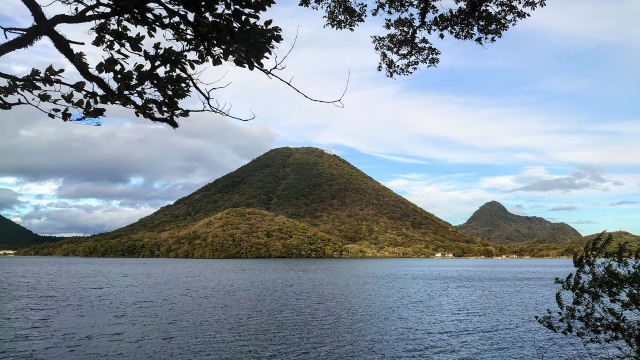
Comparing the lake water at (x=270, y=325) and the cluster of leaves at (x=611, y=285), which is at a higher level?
the cluster of leaves at (x=611, y=285)

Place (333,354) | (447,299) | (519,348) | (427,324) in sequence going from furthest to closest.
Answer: (447,299)
(427,324)
(519,348)
(333,354)

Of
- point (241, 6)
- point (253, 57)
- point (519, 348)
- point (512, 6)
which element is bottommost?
point (519, 348)

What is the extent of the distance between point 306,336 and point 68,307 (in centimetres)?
4019

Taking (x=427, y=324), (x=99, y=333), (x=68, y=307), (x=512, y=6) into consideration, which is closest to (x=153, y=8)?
(x=512, y=6)

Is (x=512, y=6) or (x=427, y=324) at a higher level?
(x=512, y=6)

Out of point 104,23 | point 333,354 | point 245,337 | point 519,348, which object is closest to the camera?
point 104,23

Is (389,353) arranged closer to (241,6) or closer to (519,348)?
(519,348)

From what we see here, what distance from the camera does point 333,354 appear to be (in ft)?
120

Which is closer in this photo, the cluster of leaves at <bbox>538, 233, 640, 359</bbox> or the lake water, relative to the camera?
the cluster of leaves at <bbox>538, 233, 640, 359</bbox>

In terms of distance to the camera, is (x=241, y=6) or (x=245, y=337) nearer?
(x=241, y=6)

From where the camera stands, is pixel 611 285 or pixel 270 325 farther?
pixel 270 325

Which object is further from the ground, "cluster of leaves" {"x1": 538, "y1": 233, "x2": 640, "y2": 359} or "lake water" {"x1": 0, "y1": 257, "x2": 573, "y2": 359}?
"cluster of leaves" {"x1": 538, "y1": 233, "x2": 640, "y2": 359}

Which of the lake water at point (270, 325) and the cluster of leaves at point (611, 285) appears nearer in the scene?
the cluster of leaves at point (611, 285)

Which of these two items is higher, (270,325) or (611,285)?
(611,285)
